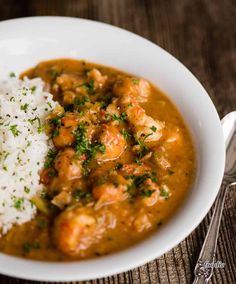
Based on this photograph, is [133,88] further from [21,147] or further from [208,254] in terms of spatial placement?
[208,254]

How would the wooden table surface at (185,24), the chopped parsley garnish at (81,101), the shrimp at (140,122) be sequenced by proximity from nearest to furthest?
Result: the shrimp at (140,122) → the chopped parsley garnish at (81,101) → the wooden table surface at (185,24)

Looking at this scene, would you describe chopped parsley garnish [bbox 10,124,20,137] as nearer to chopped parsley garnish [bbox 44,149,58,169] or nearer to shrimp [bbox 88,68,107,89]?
chopped parsley garnish [bbox 44,149,58,169]

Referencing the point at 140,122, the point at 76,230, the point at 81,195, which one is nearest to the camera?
the point at 76,230

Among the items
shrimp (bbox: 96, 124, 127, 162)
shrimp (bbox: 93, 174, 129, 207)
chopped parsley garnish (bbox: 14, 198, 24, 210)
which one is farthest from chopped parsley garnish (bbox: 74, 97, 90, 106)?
chopped parsley garnish (bbox: 14, 198, 24, 210)

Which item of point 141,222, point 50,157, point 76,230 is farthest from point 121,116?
point 76,230

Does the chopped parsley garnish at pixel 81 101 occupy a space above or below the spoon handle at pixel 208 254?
above

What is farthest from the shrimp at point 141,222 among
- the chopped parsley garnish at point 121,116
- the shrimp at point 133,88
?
the shrimp at point 133,88

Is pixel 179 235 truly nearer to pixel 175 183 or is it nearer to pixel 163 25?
pixel 175 183

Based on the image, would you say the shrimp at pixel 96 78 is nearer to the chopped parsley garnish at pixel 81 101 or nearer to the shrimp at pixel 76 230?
the chopped parsley garnish at pixel 81 101
